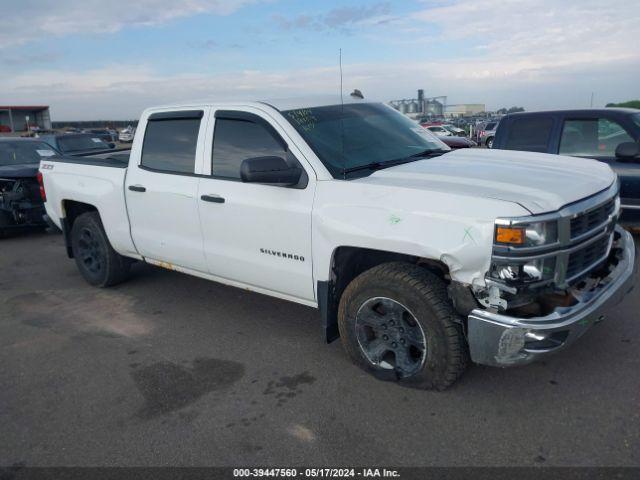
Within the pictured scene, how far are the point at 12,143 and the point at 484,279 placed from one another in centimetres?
960

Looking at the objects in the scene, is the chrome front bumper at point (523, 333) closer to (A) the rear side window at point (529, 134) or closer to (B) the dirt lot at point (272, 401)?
(B) the dirt lot at point (272, 401)

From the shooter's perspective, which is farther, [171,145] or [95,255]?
[95,255]

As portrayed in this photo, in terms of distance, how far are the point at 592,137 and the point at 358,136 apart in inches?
149

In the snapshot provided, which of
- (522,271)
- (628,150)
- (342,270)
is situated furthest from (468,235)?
(628,150)

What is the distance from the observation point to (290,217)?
388 centimetres

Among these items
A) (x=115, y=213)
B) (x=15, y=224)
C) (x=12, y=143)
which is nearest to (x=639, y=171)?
(x=115, y=213)

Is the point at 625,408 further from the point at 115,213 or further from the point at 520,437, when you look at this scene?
the point at 115,213

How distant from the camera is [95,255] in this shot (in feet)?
20.0

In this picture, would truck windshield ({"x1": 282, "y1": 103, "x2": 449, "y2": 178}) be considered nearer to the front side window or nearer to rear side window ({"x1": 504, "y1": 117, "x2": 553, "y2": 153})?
rear side window ({"x1": 504, "y1": 117, "x2": 553, "y2": 153})

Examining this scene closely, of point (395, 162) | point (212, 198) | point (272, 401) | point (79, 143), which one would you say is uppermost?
point (79, 143)

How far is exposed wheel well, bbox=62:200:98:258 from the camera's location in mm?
6234

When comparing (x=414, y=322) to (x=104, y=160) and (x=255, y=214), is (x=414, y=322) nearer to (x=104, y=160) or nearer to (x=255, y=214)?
(x=255, y=214)

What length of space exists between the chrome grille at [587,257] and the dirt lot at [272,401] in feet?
2.48

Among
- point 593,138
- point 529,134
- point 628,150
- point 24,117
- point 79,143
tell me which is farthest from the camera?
point 24,117
